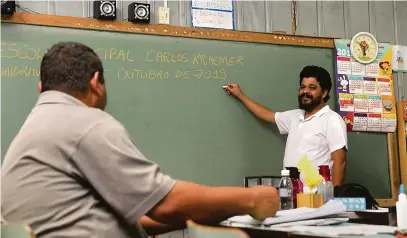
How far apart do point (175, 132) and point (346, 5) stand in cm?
183

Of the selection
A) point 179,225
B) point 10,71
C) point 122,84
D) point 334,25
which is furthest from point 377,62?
point 179,225

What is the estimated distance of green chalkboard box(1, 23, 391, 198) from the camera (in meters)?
3.10

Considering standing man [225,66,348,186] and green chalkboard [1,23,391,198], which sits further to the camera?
standing man [225,66,348,186]

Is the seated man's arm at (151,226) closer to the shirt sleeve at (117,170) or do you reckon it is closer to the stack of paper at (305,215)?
the stack of paper at (305,215)

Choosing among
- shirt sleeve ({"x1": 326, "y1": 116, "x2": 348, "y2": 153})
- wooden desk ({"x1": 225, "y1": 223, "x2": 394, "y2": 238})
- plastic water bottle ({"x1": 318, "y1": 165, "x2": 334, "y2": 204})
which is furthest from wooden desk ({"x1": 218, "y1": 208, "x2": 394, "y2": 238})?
shirt sleeve ({"x1": 326, "y1": 116, "x2": 348, "y2": 153})

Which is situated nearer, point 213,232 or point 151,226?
point 213,232

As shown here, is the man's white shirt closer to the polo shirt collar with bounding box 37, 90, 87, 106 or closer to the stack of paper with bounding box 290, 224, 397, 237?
the stack of paper with bounding box 290, 224, 397, 237

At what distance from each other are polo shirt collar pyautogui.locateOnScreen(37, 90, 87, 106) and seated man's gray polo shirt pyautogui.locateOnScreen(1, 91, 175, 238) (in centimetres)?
8

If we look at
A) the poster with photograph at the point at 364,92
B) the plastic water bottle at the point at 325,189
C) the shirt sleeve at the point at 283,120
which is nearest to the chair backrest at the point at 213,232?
the plastic water bottle at the point at 325,189

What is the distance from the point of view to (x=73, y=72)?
4.89 feet

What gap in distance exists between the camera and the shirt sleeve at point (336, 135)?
347 cm

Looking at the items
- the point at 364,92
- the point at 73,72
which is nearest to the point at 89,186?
the point at 73,72

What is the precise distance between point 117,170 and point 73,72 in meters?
0.35

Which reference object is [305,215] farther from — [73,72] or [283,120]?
[283,120]
